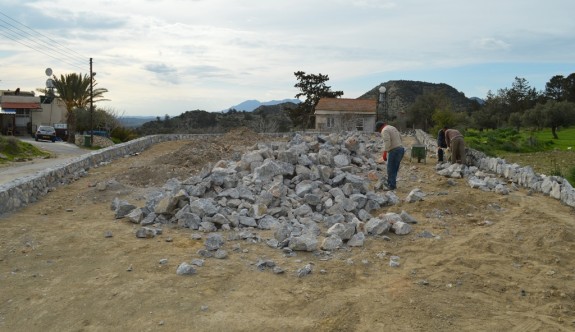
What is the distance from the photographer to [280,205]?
25.2ft

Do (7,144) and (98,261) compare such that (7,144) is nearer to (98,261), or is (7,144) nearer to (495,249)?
(98,261)

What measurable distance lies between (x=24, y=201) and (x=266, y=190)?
3.98m

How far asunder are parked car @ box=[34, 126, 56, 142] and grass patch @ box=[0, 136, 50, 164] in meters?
9.42

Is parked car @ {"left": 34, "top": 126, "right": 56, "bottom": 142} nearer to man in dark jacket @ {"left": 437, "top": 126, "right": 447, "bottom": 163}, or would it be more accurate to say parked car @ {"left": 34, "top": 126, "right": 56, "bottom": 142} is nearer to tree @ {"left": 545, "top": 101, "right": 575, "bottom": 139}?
man in dark jacket @ {"left": 437, "top": 126, "right": 447, "bottom": 163}

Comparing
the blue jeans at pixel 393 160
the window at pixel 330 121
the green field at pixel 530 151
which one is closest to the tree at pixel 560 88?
the window at pixel 330 121

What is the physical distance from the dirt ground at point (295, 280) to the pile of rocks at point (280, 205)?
233 millimetres

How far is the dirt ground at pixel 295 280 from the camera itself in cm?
419

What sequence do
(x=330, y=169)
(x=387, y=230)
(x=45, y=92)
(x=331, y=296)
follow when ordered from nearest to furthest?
1. (x=331, y=296)
2. (x=387, y=230)
3. (x=330, y=169)
4. (x=45, y=92)

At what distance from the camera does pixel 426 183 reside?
10.3 meters

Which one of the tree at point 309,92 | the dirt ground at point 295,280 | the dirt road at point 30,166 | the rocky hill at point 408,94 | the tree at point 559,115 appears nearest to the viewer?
the dirt ground at point 295,280

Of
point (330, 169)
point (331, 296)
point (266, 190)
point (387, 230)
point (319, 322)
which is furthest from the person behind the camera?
point (330, 169)

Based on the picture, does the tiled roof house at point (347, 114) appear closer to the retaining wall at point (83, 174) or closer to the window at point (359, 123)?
the window at point (359, 123)

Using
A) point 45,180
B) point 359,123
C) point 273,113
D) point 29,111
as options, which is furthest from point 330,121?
point 45,180

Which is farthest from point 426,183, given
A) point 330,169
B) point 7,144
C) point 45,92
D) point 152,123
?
point 152,123
